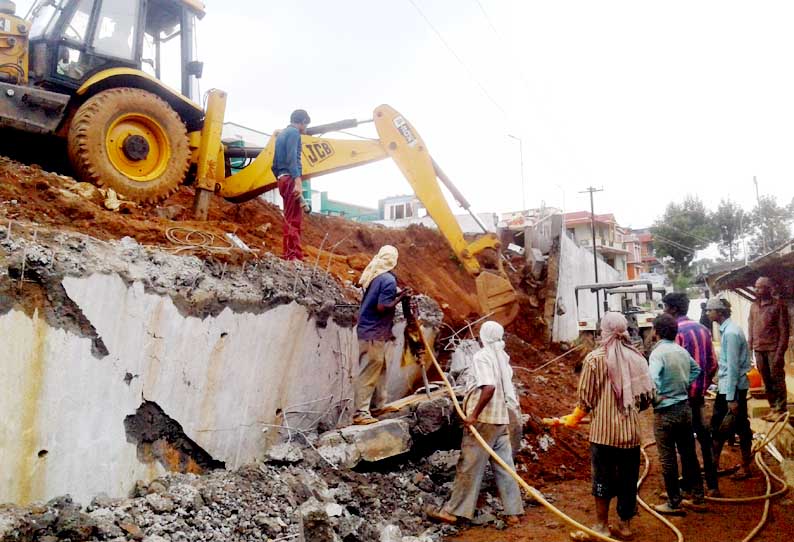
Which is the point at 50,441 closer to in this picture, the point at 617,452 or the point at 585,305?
the point at 617,452

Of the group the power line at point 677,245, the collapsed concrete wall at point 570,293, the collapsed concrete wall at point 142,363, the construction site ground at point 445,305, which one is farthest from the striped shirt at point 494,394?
the power line at point 677,245

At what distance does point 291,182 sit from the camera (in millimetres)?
6684

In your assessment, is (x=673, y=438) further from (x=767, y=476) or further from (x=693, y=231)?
(x=693, y=231)

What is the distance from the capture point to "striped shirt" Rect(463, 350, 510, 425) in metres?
5.22

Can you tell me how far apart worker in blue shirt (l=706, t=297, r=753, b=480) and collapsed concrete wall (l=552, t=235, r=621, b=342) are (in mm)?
8028

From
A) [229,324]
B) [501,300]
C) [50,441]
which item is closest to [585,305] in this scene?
[501,300]

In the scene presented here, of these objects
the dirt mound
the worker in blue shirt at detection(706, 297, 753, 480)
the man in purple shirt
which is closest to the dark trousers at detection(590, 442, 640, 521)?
the man in purple shirt

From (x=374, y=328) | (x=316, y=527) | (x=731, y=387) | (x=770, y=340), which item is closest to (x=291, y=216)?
(x=374, y=328)

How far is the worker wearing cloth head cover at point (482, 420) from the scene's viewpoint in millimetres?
5238

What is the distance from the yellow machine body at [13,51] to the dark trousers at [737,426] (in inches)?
308

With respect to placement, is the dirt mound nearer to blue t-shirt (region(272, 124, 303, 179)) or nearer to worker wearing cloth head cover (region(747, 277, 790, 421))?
blue t-shirt (region(272, 124, 303, 179))

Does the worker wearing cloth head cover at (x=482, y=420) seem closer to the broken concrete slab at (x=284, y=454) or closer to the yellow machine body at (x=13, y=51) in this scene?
the broken concrete slab at (x=284, y=454)

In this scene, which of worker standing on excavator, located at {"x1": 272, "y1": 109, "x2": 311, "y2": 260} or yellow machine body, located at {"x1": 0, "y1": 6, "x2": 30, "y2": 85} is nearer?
yellow machine body, located at {"x1": 0, "y1": 6, "x2": 30, "y2": 85}

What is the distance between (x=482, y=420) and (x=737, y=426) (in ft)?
9.35
